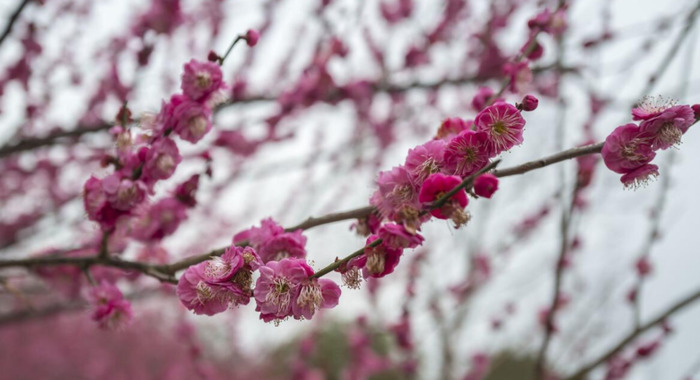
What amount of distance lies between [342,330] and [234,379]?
3106 mm

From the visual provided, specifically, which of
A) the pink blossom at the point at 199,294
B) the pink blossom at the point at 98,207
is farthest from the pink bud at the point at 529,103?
the pink blossom at the point at 98,207

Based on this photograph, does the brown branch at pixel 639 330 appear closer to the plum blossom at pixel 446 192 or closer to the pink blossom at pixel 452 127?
the pink blossom at pixel 452 127

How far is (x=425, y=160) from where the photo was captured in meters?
1.11

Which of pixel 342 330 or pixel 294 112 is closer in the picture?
pixel 294 112

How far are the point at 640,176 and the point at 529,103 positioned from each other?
33 centimetres

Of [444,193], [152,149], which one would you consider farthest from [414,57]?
[444,193]

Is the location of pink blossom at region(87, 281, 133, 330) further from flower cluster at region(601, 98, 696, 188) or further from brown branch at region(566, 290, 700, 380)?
brown branch at region(566, 290, 700, 380)

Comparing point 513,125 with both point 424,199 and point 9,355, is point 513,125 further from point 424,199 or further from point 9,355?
point 9,355

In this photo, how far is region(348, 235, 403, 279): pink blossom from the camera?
3.32 feet

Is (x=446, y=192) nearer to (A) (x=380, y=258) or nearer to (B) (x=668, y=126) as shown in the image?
(A) (x=380, y=258)

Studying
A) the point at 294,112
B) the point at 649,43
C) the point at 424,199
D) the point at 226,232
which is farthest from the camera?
the point at 226,232

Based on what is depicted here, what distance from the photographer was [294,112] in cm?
347

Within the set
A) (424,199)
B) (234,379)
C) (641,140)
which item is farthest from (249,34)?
(234,379)

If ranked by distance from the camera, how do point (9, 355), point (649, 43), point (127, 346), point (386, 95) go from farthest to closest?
point (127, 346), point (9, 355), point (386, 95), point (649, 43)
